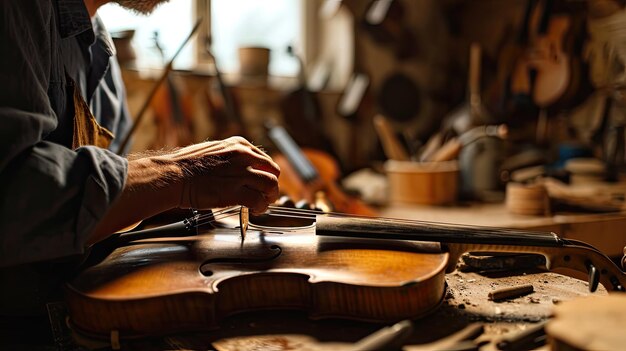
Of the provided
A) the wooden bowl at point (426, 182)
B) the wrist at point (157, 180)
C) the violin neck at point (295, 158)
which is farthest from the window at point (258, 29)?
the wrist at point (157, 180)

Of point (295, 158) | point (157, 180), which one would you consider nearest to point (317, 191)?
point (295, 158)

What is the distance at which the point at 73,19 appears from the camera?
118cm

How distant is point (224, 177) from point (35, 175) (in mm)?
316

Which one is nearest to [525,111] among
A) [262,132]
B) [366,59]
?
[366,59]

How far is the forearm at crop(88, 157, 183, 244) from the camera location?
2.90 ft

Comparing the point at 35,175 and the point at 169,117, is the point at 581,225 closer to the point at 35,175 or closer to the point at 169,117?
the point at 35,175

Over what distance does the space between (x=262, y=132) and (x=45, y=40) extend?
97.3 inches

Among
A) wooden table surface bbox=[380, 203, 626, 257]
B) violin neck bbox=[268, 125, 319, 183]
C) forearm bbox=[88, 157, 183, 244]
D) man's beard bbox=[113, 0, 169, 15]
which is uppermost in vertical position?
man's beard bbox=[113, 0, 169, 15]

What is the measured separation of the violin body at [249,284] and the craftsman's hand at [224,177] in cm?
9

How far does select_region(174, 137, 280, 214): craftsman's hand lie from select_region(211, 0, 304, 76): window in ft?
8.51

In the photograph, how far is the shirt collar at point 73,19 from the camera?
118 cm

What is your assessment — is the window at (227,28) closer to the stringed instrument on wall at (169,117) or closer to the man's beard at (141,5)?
the stringed instrument on wall at (169,117)

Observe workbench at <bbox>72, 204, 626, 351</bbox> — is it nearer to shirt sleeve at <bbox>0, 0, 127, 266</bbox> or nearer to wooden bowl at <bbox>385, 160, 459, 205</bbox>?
shirt sleeve at <bbox>0, 0, 127, 266</bbox>

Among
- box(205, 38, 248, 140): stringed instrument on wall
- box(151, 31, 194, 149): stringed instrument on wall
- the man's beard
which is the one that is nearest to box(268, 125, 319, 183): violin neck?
box(205, 38, 248, 140): stringed instrument on wall
